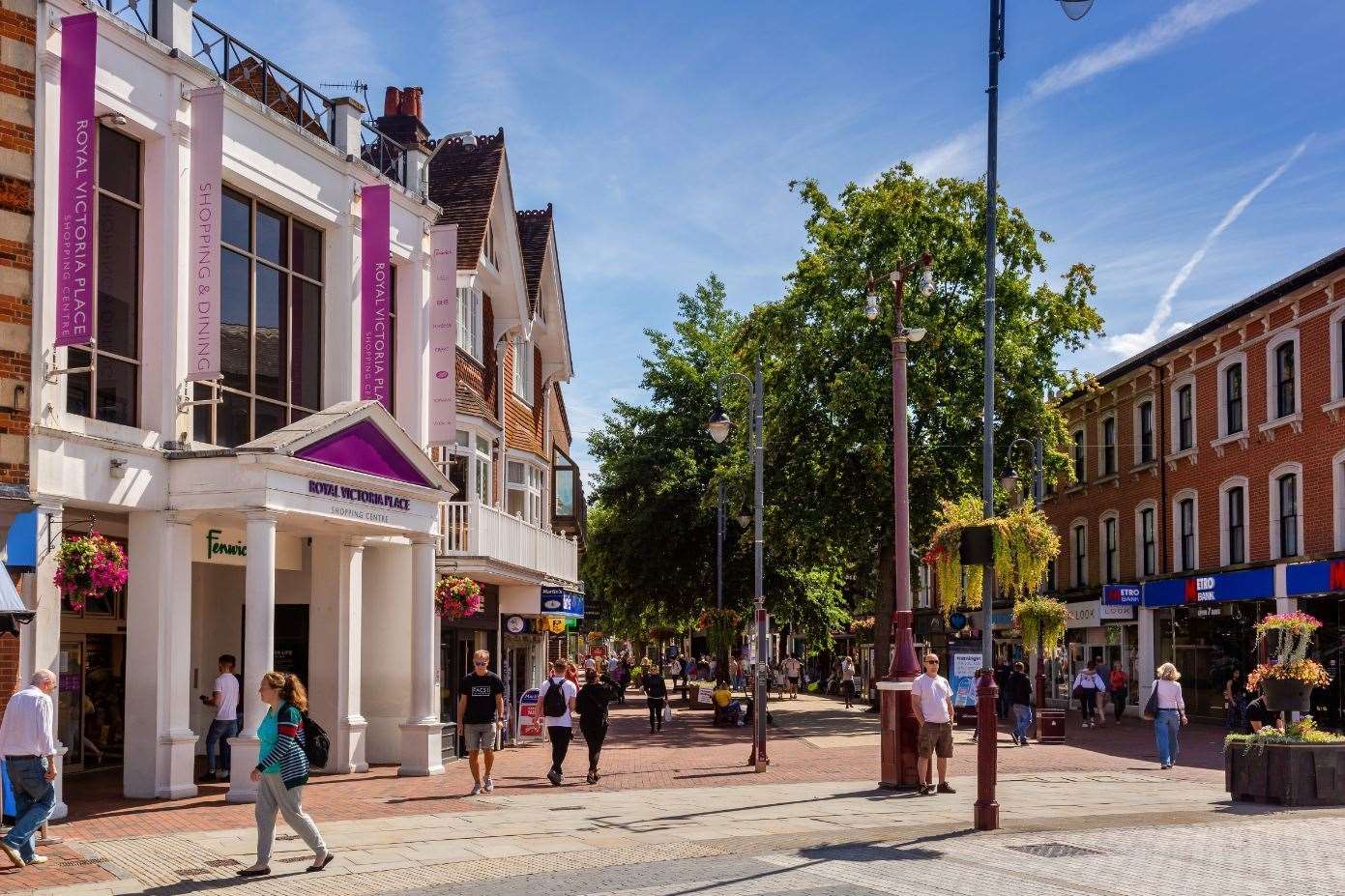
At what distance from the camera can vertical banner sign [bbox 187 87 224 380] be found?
16.2 meters

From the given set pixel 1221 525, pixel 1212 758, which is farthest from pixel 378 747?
pixel 1221 525

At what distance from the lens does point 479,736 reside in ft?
56.3

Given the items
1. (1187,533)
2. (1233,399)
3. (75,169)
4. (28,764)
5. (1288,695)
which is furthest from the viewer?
(1187,533)

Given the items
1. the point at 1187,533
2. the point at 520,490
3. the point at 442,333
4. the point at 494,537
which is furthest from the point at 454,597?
the point at 1187,533

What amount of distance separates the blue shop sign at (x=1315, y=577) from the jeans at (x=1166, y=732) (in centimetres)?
948

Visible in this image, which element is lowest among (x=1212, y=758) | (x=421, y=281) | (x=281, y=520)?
(x=1212, y=758)

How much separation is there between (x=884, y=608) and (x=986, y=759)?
23519mm

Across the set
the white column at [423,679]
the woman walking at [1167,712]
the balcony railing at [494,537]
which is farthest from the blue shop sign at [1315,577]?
the white column at [423,679]

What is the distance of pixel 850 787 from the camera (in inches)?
720

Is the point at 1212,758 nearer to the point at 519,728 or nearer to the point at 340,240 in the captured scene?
the point at 519,728

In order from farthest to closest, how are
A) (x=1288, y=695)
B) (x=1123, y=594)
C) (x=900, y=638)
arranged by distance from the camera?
(x=1123, y=594) < (x=900, y=638) < (x=1288, y=695)

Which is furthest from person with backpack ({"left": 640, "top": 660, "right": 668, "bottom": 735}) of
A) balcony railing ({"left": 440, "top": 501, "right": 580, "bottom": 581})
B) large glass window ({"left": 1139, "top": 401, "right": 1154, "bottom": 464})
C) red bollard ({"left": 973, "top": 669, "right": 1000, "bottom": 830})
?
red bollard ({"left": 973, "top": 669, "right": 1000, "bottom": 830})

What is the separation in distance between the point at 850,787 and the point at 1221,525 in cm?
2149

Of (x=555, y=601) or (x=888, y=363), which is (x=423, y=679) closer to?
(x=555, y=601)
